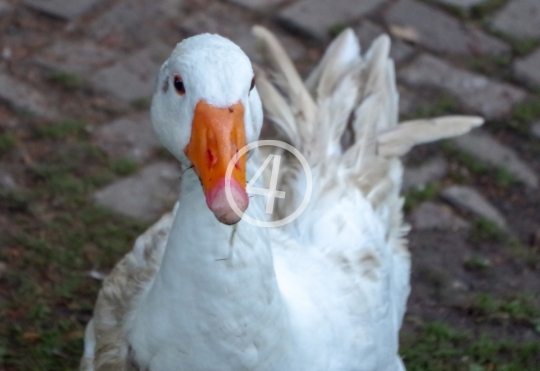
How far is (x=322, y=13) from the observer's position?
4.34m

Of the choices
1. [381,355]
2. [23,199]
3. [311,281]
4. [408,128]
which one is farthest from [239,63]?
[23,199]

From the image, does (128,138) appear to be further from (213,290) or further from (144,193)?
(213,290)

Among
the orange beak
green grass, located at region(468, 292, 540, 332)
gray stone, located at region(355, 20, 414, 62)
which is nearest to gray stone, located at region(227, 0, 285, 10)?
gray stone, located at region(355, 20, 414, 62)

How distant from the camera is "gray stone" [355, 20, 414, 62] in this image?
418cm

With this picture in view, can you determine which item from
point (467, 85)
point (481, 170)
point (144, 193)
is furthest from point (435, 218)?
point (144, 193)

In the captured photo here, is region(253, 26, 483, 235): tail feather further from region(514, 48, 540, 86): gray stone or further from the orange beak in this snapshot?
region(514, 48, 540, 86): gray stone

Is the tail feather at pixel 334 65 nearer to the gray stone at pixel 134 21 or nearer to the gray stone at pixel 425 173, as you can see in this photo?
the gray stone at pixel 425 173

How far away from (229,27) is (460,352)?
7.03ft

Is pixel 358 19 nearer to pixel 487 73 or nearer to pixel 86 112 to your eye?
pixel 487 73

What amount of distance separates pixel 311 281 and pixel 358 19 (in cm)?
248

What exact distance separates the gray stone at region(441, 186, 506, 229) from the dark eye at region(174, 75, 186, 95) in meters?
2.12

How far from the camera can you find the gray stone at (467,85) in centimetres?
396

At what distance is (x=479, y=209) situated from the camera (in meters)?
3.49

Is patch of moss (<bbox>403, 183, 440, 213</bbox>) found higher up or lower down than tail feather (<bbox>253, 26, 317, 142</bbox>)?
lower down
